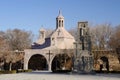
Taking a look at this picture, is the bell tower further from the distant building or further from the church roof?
the distant building

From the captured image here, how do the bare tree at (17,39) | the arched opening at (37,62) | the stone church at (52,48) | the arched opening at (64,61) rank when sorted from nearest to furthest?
the arched opening at (64,61) → the stone church at (52,48) → the arched opening at (37,62) → the bare tree at (17,39)

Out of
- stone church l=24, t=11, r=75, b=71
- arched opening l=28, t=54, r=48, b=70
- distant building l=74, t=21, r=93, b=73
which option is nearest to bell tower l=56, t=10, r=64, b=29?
stone church l=24, t=11, r=75, b=71

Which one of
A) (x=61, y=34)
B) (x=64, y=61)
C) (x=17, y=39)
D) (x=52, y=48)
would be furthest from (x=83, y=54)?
(x=17, y=39)

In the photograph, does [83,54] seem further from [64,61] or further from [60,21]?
[60,21]

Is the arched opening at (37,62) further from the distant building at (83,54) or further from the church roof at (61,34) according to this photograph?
the distant building at (83,54)

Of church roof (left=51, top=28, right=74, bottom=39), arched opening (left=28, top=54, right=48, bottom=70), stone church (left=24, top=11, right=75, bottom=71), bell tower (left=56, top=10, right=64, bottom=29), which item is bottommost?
arched opening (left=28, top=54, right=48, bottom=70)

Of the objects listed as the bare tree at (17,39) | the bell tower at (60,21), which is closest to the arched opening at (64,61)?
the bell tower at (60,21)

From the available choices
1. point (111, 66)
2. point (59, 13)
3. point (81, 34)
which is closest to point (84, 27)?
point (81, 34)

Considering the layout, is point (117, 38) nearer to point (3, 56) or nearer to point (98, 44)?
point (98, 44)

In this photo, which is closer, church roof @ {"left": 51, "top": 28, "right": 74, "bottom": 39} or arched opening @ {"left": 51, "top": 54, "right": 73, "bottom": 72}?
arched opening @ {"left": 51, "top": 54, "right": 73, "bottom": 72}

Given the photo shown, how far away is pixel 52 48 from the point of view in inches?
2542

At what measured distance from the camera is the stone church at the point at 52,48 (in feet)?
205

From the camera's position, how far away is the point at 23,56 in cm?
6372

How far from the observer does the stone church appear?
62531mm
